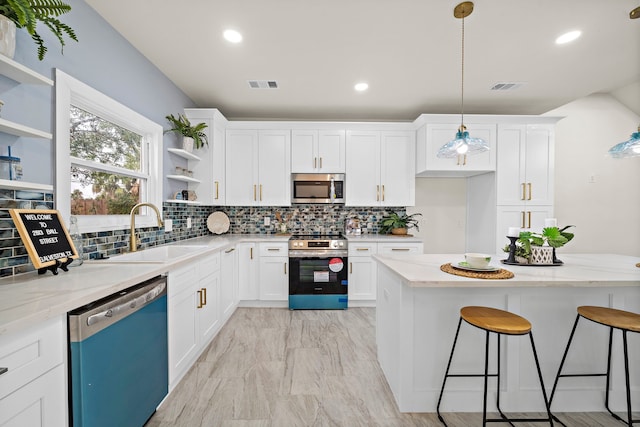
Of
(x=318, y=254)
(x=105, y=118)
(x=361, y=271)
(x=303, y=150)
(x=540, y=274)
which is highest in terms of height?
(x=303, y=150)

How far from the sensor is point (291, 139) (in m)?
3.67

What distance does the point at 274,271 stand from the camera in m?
3.42

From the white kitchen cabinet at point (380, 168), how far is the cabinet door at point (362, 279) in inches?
31.8

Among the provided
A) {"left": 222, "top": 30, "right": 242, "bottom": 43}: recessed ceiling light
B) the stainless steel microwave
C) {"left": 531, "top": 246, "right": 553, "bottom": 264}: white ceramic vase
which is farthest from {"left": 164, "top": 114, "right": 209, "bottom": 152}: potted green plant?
{"left": 531, "top": 246, "right": 553, "bottom": 264}: white ceramic vase

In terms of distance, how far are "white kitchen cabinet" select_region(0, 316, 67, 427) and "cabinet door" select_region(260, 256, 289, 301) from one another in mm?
2410

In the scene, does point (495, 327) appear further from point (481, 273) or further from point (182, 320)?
point (182, 320)

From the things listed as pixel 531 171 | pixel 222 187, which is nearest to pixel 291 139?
pixel 222 187

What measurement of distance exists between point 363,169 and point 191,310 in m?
2.68

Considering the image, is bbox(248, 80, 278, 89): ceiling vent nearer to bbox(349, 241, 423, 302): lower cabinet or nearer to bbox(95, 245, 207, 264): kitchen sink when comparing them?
bbox(95, 245, 207, 264): kitchen sink

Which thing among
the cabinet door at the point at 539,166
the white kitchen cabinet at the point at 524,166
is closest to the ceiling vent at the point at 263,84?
the white kitchen cabinet at the point at 524,166

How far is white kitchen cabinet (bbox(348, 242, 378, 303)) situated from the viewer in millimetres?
3441

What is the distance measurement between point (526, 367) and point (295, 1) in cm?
282

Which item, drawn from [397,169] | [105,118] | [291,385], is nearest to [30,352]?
[291,385]

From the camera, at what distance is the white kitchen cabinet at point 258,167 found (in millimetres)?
3660
